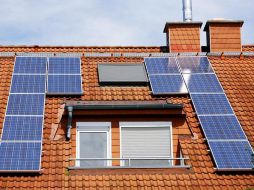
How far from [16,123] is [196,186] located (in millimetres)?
5295

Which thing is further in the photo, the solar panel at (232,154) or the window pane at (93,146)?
the window pane at (93,146)

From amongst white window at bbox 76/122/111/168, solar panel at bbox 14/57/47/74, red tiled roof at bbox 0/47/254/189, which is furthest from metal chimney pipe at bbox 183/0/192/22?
white window at bbox 76/122/111/168

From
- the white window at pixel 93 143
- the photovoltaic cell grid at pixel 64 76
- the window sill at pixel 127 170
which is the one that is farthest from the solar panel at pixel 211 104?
the photovoltaic cell grid at pixel 64 76

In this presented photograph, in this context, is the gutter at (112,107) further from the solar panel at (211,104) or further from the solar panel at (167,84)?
the solar panel at (167,84)

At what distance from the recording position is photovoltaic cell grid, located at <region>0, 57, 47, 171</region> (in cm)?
1526

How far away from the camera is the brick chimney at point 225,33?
885 inches

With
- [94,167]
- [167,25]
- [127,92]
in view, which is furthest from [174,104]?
[167,25]

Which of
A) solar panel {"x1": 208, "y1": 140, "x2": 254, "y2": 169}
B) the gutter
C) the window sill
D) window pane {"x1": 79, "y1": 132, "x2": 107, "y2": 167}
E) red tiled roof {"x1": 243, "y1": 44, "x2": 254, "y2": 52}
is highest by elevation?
red tiled roof {"x1": 243, "y1": 44, "x2": 254, "y2": 52}

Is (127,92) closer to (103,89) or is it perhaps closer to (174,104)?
(103,89)

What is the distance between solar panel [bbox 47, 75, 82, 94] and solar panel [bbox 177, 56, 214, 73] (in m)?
3.69

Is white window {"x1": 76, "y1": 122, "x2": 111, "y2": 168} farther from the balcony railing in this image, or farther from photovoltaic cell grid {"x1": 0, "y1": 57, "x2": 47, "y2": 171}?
photovoltaic cell grid {"x1": 0, "y1": 57, "x2": 47, "y2": 171}

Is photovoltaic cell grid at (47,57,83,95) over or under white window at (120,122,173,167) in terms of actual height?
over

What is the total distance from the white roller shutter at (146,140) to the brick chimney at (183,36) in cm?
575

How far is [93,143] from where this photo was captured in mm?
16609
